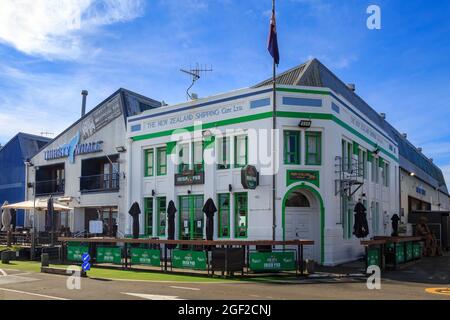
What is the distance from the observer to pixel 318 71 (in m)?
27.8

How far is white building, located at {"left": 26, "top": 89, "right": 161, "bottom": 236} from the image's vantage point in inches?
1272

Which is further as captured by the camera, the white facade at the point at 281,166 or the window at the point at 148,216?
the window at the point at 148,216

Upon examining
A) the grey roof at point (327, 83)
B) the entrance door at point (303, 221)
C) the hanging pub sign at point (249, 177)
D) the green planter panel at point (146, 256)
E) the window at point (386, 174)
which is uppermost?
the grey roof at point (327, 83)

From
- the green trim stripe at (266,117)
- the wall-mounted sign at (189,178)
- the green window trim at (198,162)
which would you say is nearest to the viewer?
the green trim stripe at (266,117)

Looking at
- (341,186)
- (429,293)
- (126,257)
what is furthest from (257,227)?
(429,293)

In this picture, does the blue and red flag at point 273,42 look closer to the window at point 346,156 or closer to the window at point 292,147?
the window at point 292,147

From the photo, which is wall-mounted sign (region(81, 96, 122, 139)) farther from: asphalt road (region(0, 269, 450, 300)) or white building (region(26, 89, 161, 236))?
asphalt road (region(0, 269, 450, 300))

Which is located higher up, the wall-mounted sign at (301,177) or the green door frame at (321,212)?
the wall-mounted sign at (301,177)

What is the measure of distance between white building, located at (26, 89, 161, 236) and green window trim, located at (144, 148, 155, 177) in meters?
2.19

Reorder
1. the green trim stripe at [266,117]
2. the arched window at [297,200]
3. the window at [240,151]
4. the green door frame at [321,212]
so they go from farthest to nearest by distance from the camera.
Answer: the window at [240,151] → the arched window at [297,200] → the green trim stripe at [266,117] → the green door frame at [321,212]

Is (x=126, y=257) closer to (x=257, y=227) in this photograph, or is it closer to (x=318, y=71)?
(x=257, y=227)

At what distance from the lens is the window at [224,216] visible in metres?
24.9

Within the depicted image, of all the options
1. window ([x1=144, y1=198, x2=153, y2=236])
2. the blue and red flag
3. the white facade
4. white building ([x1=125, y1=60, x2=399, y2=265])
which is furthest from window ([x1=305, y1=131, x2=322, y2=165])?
window ([x1=144, y1=198, x2=153, y2=236])

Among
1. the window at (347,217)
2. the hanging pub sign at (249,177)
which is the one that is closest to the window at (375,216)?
the window at (347,217)
